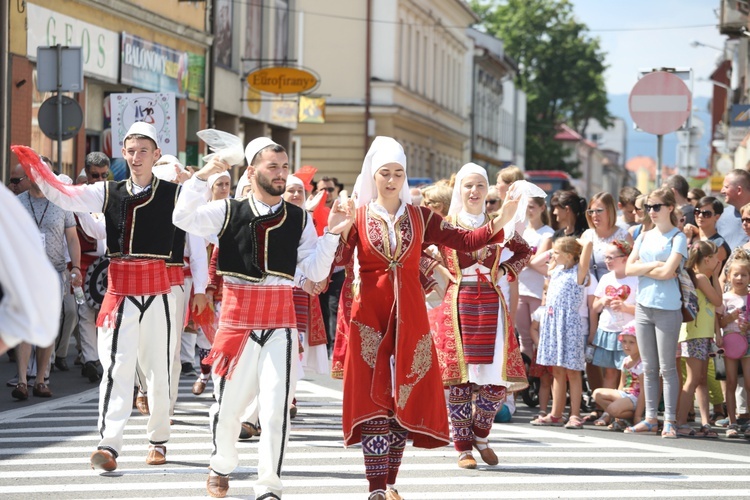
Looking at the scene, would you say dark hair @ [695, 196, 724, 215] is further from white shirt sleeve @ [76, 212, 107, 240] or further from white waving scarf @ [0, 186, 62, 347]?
white waving scarf @ [0, 186, 62, 347]

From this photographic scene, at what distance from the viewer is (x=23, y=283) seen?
4.00 m

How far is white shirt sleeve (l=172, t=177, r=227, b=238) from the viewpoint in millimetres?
7809

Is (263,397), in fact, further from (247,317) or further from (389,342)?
Answer: (389,342)

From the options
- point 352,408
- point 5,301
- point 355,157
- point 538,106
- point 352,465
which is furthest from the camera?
point 538,106

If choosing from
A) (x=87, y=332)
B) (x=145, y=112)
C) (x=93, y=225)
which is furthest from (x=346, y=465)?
(x=145, y=112)

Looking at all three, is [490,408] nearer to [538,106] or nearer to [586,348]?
[586,348]

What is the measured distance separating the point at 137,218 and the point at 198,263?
0.86 meters

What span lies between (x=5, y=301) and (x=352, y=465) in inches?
223

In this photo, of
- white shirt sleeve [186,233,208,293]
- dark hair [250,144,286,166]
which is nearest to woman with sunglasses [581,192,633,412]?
white shirt sleeve [186,233,208,293]

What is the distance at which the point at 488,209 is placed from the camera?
13.2 meters

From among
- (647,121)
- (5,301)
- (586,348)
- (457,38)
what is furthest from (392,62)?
A: (5,301)

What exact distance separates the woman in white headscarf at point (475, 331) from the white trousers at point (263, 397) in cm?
204

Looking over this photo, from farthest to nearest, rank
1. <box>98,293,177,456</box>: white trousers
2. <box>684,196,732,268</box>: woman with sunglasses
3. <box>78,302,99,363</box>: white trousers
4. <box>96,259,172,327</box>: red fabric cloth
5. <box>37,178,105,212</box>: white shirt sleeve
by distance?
<box>78,302,99,363</box>: white trousers
<box>684,196,732,268</box>: woman with sunglasses
<box>96,259,172,327</box>: red fabric cloth
<box>98,293,177,456</box>: white trousers
<box>37,178,105,212</box>: white shirt sleeve

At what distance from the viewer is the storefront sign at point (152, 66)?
2483cm
